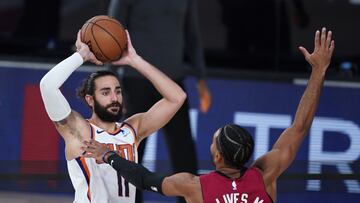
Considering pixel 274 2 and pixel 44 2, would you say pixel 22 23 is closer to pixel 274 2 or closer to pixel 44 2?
pixel 44 2

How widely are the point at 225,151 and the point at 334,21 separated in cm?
470

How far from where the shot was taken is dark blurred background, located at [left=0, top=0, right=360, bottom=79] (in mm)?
9734

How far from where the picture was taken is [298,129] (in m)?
5.88

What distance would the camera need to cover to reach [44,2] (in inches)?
383

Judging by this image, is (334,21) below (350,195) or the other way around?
the other way around

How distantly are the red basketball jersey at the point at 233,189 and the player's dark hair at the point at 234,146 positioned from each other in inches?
3.2

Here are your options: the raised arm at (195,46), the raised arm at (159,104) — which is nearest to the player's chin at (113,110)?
the raised arm at (159,104)

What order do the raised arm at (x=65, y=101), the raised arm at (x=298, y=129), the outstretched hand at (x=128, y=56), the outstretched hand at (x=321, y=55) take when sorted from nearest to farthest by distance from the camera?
the raised arm at (x=298, y=129) < the outstretched hand at (x=321, y=55) < the raised arm at (x=65, y=101) < the outstretched hand at (x=128, y=56)

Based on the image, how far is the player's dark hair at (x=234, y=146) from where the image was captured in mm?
5555

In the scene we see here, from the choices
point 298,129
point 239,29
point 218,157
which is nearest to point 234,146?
point 218,157

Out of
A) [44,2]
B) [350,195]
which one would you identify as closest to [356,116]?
[350,195]

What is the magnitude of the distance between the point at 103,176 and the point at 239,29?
3.96m

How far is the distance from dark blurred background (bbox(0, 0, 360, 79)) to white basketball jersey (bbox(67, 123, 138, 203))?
3400 millimetres

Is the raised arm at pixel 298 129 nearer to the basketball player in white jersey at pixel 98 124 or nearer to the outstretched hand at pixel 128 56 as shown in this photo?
the basketball player in white jersey at pixel 98 124
